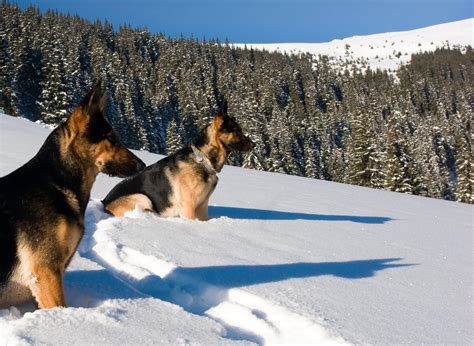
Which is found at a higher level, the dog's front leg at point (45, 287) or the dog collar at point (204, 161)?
A: the dog collar at point (204, 161)

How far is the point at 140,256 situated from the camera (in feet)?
18.1

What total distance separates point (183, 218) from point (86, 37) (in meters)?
153

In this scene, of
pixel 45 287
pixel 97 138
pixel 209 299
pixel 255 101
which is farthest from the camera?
pixel 255 101

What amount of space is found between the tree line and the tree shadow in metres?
24.6

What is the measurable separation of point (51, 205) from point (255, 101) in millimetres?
138647

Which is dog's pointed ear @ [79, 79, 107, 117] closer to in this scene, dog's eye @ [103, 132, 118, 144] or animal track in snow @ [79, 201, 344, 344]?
dog's eye @ [103, 132, 118, 144]

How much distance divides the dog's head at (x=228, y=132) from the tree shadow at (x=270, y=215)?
4.43ft

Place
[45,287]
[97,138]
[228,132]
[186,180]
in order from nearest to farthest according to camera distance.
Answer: [45,287] < [97,138] < [186,180] < [228,132]

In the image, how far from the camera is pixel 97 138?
3975mm

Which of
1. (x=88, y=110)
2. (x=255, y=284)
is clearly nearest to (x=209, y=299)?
(x=255, y=284)

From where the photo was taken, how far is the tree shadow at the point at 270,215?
30.2 ft

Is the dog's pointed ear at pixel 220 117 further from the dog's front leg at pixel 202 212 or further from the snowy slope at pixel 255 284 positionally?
the snowy slope at pixel 255 284

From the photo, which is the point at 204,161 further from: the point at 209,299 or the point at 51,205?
the point at 51,205

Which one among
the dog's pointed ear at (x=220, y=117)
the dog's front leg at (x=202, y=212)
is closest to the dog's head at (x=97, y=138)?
the dog's front leg at (x=202, y=212)
